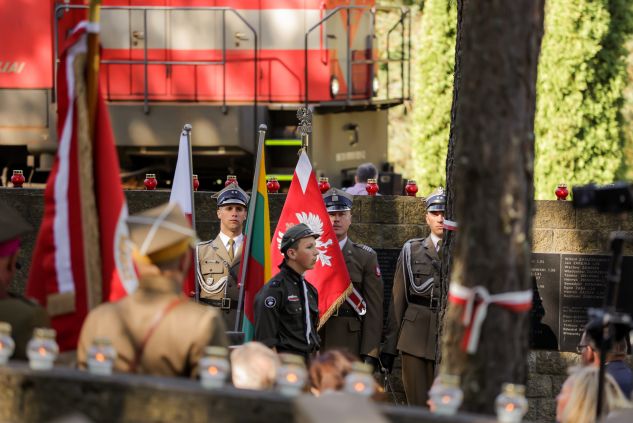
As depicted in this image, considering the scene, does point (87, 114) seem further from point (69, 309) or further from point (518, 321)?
point (518, 321)

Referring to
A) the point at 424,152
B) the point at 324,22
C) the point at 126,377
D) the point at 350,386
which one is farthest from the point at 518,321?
the point at 424,152

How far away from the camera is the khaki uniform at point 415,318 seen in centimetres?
1008

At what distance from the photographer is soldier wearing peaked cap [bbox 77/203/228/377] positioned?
4.94 meters

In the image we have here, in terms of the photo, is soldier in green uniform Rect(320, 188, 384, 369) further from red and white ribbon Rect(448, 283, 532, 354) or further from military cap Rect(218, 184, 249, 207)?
red and white ribbon Rect(448, 283, 532, 354)

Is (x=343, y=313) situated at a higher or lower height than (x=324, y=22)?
lower

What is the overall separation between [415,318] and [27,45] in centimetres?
667

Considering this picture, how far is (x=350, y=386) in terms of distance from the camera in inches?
177

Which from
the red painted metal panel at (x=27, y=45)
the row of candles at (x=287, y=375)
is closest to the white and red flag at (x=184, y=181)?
the row of candles at (x=287, y=375)

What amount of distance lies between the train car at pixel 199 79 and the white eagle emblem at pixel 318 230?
4.20 meters

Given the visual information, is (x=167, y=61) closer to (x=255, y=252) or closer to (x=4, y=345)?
(x=255, y=252)

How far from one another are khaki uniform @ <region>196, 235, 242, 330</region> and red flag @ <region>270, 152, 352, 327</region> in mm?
417

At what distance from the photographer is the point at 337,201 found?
1020 centimetres

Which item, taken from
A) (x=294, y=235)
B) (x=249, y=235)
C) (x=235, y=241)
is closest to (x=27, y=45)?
(x=235, y=241)

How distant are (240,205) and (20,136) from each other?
4.96 m
